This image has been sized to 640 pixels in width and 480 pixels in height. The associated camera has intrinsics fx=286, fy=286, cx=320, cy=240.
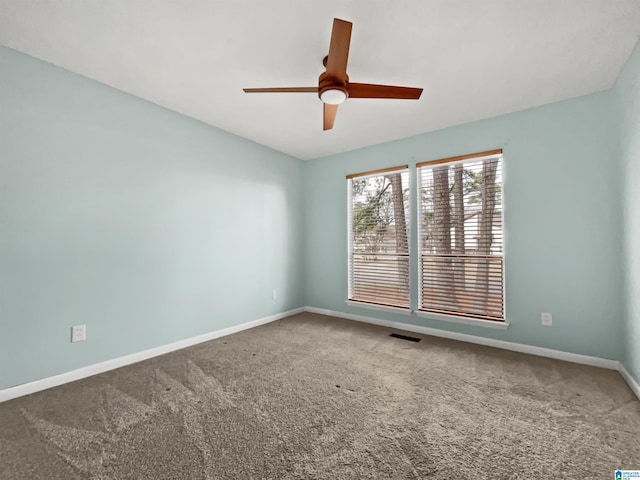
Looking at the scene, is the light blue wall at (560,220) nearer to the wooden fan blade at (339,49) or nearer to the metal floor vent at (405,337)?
the metal floor vent at (405,337)

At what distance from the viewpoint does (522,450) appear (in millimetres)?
1512

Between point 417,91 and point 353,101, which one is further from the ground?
point 353,101

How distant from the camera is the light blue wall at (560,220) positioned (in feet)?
8.34

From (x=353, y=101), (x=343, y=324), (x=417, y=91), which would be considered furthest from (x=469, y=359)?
(x=353, y=101)

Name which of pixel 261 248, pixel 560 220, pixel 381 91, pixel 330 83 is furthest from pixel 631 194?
pixel 261 248

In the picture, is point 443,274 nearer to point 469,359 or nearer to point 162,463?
point 469,359

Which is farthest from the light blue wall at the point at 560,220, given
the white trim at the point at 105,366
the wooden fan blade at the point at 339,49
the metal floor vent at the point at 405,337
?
the white trim at the point at 105,366

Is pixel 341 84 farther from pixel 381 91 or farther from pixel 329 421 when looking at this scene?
pixel 329 421

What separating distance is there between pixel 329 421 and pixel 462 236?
249 centimetres

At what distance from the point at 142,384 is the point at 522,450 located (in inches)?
101

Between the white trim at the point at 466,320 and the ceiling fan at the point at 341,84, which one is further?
the white trim at the point at 466,320

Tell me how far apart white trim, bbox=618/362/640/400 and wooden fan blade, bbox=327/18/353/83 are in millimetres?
2976

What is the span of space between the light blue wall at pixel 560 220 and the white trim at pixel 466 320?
0.23 ft

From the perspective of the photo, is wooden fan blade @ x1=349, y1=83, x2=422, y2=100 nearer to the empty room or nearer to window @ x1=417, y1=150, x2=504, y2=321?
the empty room
